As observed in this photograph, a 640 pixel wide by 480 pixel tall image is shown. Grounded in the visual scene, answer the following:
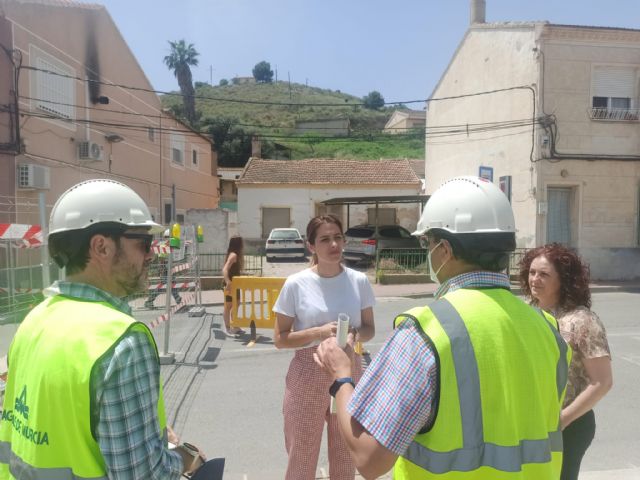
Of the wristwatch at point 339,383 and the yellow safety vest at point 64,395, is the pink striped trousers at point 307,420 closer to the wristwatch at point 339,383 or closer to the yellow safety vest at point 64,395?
the wristwatch at point 339,383

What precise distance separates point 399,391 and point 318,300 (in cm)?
169

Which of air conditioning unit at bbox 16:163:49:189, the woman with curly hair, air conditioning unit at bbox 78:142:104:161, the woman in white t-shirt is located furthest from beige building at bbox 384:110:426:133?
the woman with curly hair

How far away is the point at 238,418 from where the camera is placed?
4.85 meters

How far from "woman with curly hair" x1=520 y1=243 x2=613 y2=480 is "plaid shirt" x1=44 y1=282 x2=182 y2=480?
1.73 meters

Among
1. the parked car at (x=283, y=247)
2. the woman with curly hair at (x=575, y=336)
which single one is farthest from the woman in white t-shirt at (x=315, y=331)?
the parked car at (x=283, y=247)

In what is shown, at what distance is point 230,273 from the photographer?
8.62 m

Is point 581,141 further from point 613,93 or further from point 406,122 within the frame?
point 406,122

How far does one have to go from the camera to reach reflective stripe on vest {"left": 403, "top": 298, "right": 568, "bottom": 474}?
4.43ft

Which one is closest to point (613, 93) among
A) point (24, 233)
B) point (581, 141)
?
point (581, 141)

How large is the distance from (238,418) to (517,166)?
14522mm

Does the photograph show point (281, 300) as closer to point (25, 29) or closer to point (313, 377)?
point (313, 377)

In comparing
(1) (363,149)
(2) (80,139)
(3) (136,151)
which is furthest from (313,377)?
(1) (363,149)

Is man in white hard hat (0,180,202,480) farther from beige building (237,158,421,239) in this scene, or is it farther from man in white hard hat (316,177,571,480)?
beige building (237,158,421,239)

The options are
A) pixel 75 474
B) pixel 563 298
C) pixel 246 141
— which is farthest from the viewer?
pixel 246 141
